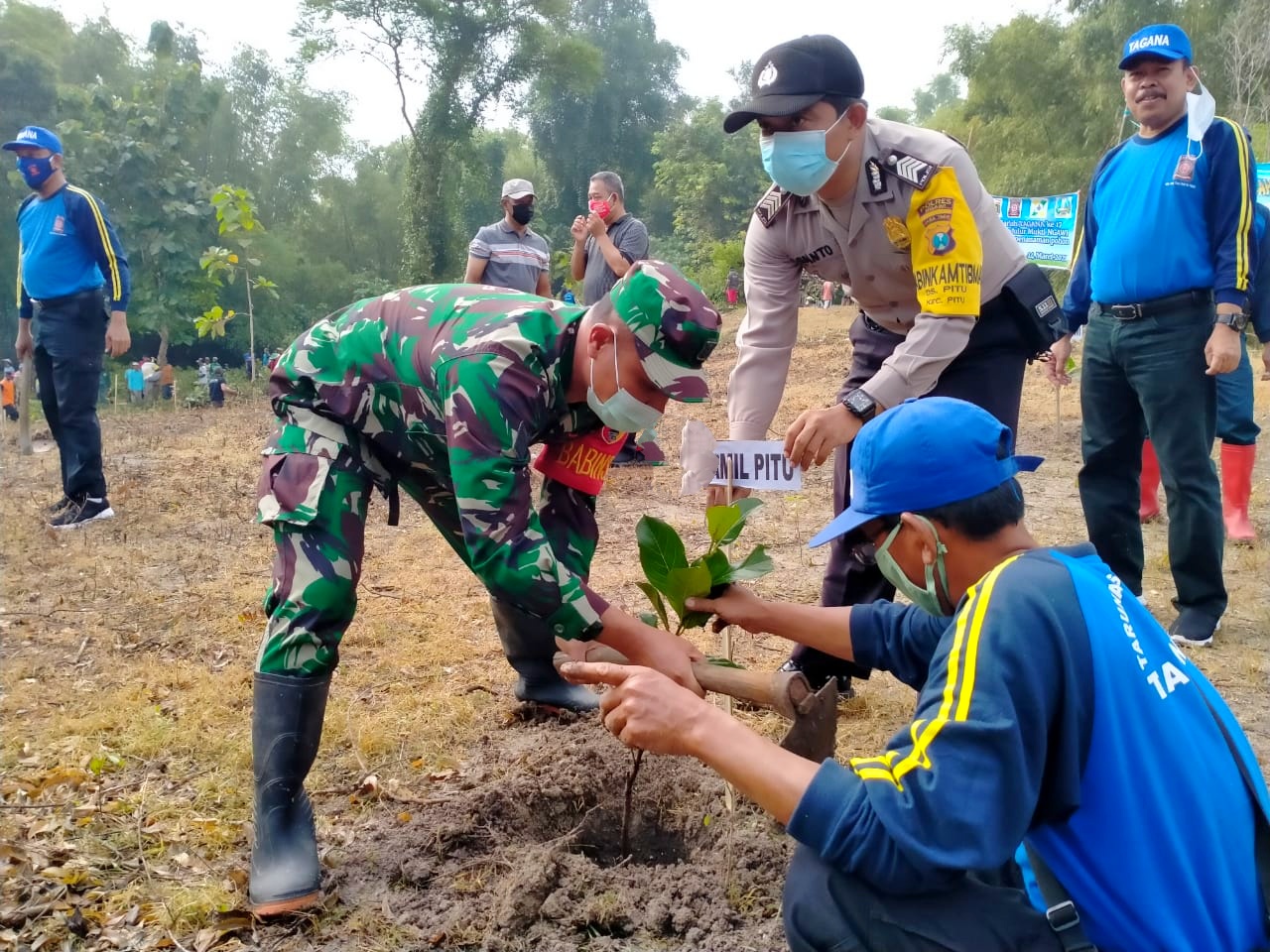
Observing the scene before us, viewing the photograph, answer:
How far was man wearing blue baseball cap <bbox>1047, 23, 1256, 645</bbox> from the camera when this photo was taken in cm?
356

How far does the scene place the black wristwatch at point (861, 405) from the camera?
8.59ft

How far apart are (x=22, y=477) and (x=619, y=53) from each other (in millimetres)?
40778

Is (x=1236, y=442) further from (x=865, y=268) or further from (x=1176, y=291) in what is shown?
(x=865, y=268)

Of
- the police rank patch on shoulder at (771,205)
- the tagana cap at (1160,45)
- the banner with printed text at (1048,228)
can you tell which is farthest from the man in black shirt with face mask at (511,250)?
the banner with printed text at (1048,228)

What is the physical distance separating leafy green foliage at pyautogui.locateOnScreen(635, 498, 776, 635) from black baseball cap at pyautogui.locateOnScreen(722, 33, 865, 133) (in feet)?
3.54

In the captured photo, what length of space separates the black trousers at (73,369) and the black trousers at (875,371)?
4382mm

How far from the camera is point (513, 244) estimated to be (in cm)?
650

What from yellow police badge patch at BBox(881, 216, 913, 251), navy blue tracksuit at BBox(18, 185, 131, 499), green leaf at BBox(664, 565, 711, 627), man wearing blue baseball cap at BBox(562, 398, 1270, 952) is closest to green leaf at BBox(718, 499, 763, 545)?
green leaf at BBox(664, 565, 711, 627)

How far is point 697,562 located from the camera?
2.38m

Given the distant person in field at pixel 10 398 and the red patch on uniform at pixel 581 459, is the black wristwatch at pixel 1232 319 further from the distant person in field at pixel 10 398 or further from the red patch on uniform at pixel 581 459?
the distant person in field at pixel 10 398

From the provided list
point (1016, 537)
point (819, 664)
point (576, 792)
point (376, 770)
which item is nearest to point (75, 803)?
point (376, 770)

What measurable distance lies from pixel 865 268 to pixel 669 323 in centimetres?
110

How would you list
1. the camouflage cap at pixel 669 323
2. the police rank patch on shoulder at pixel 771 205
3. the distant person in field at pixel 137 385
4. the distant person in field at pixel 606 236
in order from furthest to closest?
the distant person in field at pixel 137 385
the distant person in field at pixel 606 236
the police rank patch on shoulder at pixel 771 205
the camouflage cap at pixel 669 323

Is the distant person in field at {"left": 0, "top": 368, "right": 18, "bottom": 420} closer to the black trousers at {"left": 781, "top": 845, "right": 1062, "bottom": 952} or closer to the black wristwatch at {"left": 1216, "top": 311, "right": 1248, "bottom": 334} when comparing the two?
the black wristwatch at {"left": 1216, "top": 311, "right": 1248, "bottom": 334}
